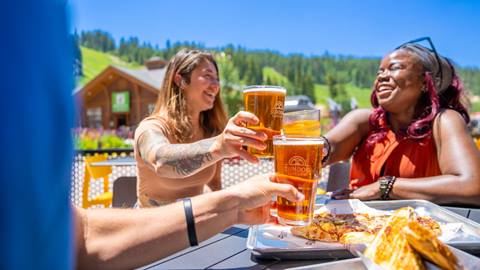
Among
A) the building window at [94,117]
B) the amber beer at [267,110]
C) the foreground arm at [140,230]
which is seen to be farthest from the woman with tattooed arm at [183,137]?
the building window at [94,117]

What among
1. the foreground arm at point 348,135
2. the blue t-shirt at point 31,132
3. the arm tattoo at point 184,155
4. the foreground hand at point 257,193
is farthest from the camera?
the foreground arm at point 348,135

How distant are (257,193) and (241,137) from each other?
296mm

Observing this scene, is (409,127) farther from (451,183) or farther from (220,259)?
(220,259)

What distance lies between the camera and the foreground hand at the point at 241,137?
1328mm

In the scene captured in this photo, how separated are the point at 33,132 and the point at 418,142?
2.33 metres

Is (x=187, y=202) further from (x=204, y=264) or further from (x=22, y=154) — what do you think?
(x=22, y=154)

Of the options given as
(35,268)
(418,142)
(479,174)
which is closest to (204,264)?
(35,268)

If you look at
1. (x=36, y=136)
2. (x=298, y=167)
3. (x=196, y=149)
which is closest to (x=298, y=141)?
(x=298, y=167)

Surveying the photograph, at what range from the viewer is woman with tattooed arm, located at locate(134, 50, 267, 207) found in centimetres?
173

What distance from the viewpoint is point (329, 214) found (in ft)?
5.01

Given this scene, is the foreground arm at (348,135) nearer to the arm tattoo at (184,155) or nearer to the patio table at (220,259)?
the arm tattoo at (184,155)

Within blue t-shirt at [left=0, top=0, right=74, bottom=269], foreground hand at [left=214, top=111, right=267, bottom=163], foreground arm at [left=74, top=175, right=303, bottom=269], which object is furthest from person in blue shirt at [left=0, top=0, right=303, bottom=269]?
foreground hand at [left=214, top=111, right=267, bottom=163]

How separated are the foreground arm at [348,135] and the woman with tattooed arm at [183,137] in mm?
793

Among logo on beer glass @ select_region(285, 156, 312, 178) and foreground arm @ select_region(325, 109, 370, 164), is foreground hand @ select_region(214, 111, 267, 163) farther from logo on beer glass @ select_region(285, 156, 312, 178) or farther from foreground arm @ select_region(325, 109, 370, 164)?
foreground arm @ select_region(325, 109, 370, 164)
